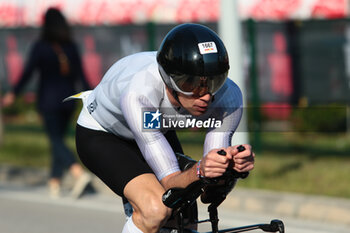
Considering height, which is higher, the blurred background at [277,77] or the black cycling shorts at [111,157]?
the black cycling shorts at [111,157]

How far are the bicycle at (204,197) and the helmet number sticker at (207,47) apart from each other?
515 millimetres

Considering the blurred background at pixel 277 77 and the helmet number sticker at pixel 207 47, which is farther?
the blurred background at pixel 277 77

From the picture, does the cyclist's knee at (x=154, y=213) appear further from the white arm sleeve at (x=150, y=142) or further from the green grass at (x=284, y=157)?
the green grass at (x=284, y=157)

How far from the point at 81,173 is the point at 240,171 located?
5.50m

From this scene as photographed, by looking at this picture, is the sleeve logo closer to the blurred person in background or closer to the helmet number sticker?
the helmet number sticker

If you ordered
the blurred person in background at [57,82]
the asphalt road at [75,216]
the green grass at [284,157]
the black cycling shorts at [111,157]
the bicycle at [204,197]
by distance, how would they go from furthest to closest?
the blurred person in background at [57,82] → the green grass at [284,157] → the asphalt road at [75,216] → the black cycling shorts at [111,157] → the bicycle at [204,197]

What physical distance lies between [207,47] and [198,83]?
0.18 meters

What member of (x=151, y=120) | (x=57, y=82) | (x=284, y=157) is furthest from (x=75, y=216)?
(x=151, y=120)

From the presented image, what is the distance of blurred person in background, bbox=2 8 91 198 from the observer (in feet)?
29.1

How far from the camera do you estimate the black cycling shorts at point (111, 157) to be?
162 inches

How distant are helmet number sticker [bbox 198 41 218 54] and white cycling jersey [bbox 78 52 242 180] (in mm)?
365

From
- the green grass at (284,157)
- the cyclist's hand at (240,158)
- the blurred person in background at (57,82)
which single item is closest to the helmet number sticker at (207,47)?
the cyclist's hand at (240,158)

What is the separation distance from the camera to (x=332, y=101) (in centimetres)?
1118

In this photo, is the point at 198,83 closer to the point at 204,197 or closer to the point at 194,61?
the point at 194,61
